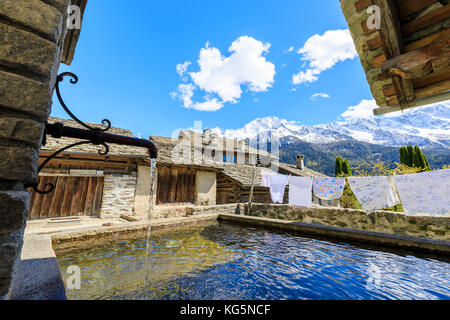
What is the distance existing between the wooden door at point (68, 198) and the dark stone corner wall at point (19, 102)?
8.78 meters

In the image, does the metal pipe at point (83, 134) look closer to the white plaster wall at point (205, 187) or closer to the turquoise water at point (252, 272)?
the turquoise water at point (252, 272)

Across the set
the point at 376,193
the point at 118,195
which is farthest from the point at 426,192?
the point at 118,195

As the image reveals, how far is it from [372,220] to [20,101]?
361 inches

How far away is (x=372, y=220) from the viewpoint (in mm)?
6934

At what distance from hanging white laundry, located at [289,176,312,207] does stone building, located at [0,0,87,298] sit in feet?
32.2

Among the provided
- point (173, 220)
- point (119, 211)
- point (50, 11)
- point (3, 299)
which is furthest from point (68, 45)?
point (119, 211)

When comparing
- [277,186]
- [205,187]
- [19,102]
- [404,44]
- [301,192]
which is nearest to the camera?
[19,102]

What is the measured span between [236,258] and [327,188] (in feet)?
21.9

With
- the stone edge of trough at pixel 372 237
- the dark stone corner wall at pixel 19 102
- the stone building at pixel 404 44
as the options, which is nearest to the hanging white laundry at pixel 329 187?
the stone edge of trough at pixel 372 237

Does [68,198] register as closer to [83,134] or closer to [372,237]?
[83,134]

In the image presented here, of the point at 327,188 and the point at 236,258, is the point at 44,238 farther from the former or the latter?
the point at 327,188

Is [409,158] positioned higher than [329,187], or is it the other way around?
[409,158]

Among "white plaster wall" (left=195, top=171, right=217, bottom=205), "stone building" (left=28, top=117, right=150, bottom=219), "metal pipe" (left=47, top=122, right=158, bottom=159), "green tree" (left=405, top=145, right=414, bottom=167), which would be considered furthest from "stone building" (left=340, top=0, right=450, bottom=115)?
"green tree" (left=405, top=145, right=414, bottom=167)

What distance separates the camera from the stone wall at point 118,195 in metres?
8.86
